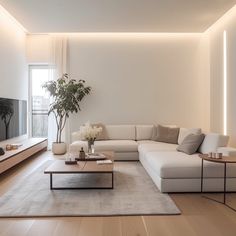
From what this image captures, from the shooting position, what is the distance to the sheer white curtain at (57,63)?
23.1 feet

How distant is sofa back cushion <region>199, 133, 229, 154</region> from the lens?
164 inches

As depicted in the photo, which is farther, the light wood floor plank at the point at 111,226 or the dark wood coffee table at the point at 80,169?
the dark wood coffee table at the point at 80,169

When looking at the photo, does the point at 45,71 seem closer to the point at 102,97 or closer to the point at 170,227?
the point at 102,97

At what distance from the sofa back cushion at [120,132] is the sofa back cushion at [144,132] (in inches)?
4.7

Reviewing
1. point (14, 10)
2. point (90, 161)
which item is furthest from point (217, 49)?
point (14, 10)

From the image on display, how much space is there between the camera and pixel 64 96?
21.5 ft

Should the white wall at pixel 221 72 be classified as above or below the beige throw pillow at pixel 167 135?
above

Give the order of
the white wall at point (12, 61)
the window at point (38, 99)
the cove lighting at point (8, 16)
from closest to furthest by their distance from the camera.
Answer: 1. the cove lighting at point (8, 16)
2. the white wall at point (12, 61)
3. the window at point (38, 99)

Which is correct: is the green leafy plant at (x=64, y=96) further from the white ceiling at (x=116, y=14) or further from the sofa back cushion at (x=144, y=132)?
the sofa back cushion at (x=144, y=132)

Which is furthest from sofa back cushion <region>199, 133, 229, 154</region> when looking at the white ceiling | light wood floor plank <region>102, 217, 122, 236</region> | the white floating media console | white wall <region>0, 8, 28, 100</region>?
white wall <region>0, 8, 28, 100</region>

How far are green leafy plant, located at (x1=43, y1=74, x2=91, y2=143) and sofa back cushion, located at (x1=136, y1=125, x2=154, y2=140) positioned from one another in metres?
1.60

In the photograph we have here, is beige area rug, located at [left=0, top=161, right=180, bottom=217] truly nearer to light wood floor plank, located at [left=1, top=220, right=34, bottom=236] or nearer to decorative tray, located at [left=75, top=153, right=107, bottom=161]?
light wood floor plank, located at [left=1, top=220, right=34, bottom=236]

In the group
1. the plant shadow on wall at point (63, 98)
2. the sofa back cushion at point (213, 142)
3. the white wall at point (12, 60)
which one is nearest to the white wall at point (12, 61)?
the white wall at point (12, 60)

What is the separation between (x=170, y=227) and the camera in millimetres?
2607
